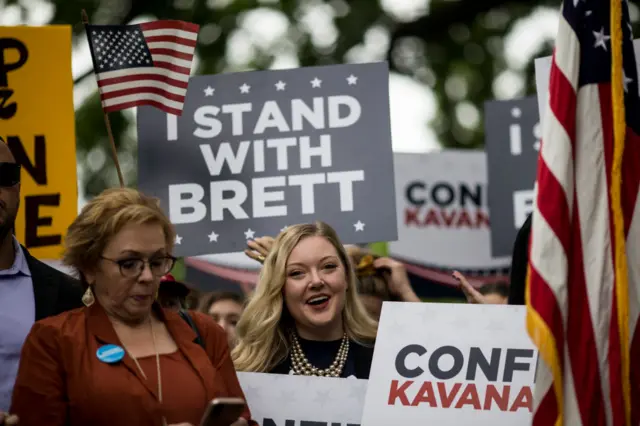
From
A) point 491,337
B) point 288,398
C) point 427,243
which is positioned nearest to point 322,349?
point 288,398

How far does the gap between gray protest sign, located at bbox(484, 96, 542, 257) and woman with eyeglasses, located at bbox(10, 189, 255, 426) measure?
4.41m

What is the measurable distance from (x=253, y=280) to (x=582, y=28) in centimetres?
482

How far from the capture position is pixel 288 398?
20.0 ft

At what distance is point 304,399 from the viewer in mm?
6086

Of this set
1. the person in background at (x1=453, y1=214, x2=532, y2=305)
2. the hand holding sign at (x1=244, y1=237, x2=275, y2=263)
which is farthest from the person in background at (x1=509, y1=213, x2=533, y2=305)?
the hand holding sign at (x1=244, y1=237, x2=275, y2=263)

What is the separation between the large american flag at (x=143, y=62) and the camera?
724 centimetres

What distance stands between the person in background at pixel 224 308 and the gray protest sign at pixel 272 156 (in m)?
1.35

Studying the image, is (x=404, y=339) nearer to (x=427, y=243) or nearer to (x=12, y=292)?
(x=12, y=292)

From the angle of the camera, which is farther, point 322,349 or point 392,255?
point 392,255

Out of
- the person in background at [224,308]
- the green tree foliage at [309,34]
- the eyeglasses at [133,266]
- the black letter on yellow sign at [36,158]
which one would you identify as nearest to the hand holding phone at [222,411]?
the eyeglasses at [133,266]

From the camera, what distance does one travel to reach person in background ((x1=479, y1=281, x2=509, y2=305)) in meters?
9.16

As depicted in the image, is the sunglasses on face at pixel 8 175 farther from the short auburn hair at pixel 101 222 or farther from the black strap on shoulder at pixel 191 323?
the black strap on shoulder at pixel 191 323

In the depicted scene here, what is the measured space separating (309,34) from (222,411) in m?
10.9

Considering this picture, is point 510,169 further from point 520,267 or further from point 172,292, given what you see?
point 172,292
